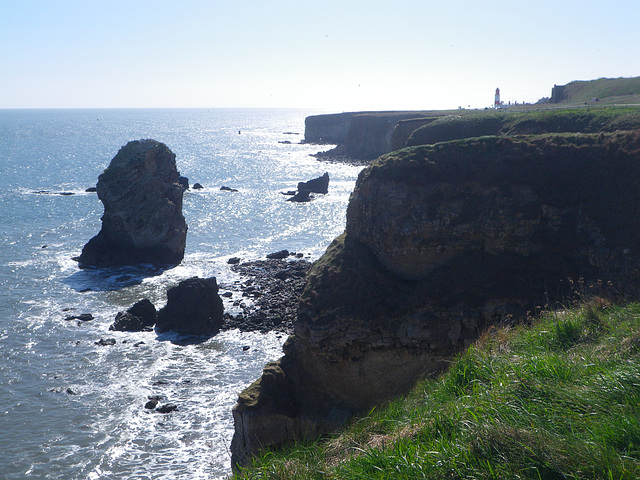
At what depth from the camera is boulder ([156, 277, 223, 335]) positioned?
116ft

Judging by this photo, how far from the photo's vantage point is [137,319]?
3562 centimetres

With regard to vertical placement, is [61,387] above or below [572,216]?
below

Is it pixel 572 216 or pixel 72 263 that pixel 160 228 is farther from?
pixel 572 216

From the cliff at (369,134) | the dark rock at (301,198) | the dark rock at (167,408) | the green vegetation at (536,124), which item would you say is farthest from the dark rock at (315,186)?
the dark rock at (167,408)

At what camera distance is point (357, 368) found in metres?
22.1

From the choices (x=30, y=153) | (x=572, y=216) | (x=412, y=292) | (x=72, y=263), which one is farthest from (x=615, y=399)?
(x=30, y=153)

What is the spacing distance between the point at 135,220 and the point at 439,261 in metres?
33.8

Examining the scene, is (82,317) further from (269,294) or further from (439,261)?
(439,261)

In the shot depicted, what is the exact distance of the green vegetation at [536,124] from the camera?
34.4 meters

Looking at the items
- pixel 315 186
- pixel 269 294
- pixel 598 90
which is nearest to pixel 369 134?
pixel 315 186

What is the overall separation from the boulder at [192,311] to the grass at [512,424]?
27705 millimetres

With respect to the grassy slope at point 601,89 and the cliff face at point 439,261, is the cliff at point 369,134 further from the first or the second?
the cliff face at point 439,261

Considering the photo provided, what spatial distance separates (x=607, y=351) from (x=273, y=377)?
1437 centimetres

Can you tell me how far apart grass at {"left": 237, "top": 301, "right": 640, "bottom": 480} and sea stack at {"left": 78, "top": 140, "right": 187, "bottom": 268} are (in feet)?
146
